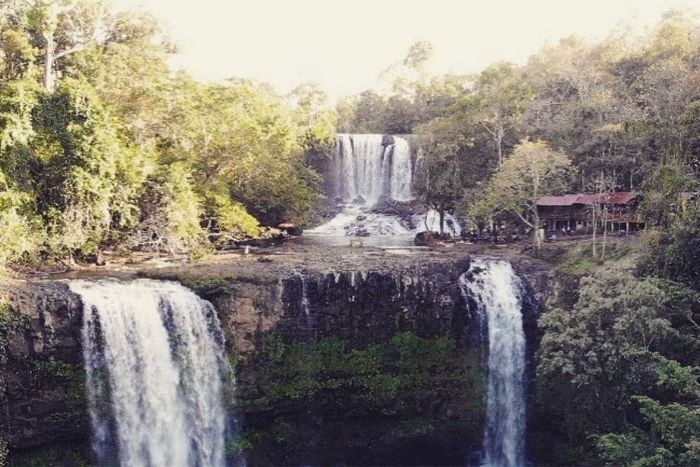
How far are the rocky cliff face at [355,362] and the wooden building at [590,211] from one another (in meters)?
5.78

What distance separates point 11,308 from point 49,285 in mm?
1304

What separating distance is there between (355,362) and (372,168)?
22652 millimetres

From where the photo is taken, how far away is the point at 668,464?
493 inches

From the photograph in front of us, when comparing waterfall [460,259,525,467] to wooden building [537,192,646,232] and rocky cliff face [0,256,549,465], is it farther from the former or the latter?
wooden building [537,192,646,232]


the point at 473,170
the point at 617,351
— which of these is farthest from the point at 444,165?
the point at 617,351

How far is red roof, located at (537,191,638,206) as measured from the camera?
2428cm

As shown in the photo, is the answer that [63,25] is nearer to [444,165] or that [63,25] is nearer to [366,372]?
[444,165]

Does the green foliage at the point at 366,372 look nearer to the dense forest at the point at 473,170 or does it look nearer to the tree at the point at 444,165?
the dense forest at the point at 473,170

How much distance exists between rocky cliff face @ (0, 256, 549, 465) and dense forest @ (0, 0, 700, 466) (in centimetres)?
289

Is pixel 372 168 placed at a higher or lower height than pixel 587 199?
higher

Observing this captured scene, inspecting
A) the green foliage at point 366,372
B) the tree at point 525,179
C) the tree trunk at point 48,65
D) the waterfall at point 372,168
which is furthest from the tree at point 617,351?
the waterfall at point 372,168

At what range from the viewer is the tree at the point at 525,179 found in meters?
23.5

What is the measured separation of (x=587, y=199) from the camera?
2523 cm

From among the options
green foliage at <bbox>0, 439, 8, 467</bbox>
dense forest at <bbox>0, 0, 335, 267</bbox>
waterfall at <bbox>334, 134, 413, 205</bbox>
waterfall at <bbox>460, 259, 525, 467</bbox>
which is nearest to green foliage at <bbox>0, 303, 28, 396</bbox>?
green foliage at <bbox>0, 439, 8, 467</bbox>
